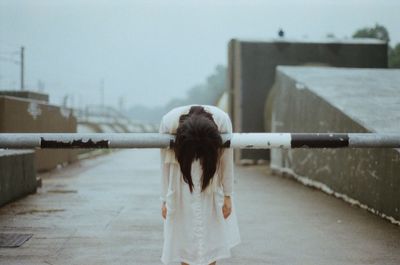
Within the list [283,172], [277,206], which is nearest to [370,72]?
[283,172]

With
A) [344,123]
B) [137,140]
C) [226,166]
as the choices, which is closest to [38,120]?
[344,123]

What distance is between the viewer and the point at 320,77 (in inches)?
403

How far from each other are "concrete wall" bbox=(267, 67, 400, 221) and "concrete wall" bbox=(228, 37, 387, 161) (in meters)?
2.81

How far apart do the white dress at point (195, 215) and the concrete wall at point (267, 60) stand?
11.9 meters

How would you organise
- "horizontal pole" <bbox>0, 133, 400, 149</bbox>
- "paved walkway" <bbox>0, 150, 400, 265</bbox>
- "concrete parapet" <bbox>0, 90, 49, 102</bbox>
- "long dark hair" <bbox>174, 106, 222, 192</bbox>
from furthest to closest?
"concrete parapet" <bbox>0, 90, 49, 102</bbox>
"paved walkway" <bbox>0, 150, 400, 265</bbox>
"horizontal pole" <bbox>0, 133, 400, 149</bbox>
"long dark hair" <bbox>174, 106, 222, 192</bbox>

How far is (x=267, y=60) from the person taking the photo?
15.2m

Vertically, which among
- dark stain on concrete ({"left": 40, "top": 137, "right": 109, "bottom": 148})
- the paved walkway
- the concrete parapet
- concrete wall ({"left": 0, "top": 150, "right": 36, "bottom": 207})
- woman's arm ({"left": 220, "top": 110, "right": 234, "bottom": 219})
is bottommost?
the paved walkway

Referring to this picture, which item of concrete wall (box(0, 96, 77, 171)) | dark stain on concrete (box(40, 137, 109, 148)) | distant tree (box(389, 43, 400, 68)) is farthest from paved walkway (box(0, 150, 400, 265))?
distant tree (box(389, 43, 400, 68))

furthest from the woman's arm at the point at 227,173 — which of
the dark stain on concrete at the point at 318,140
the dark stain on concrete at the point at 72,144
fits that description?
the dark stain on concrete at the point at 72,144

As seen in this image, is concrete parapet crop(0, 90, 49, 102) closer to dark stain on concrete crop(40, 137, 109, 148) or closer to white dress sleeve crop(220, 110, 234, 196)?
dark stain on concrete crop(40, 137, 109, 148)

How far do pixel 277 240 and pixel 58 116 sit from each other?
1106 centimetres

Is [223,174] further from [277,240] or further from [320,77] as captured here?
[320,77]

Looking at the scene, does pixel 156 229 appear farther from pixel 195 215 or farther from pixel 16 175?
pixel 16 175

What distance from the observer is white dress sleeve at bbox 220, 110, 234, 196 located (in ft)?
10.9
